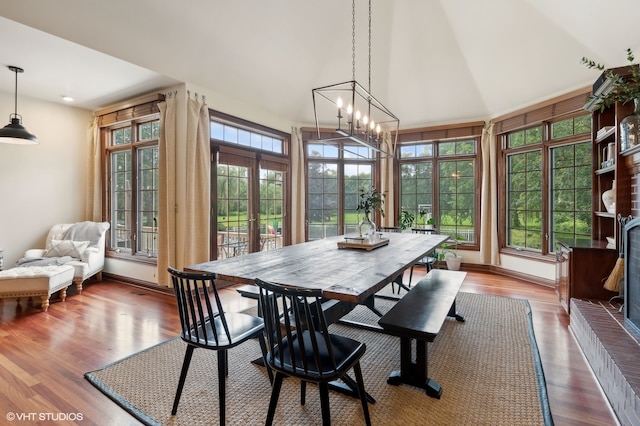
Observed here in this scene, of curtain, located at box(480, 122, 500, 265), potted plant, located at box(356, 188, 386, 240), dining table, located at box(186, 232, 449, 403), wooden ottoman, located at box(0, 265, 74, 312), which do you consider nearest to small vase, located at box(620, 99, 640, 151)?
dining table, located at box(186, 232, 449, 403)

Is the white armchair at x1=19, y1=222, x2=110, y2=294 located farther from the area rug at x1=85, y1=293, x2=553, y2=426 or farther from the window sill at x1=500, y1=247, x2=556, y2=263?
the window sill at x1=500, y1=247, x2=556, y2=263

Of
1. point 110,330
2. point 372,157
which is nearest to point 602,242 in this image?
point 372,157

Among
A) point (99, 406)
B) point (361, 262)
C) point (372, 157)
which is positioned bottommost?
point (99, 406)

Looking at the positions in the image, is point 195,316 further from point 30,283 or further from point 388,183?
point 388,183

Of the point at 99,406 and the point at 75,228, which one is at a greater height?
the point at 75,228

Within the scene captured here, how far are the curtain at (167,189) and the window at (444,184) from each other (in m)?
4.21

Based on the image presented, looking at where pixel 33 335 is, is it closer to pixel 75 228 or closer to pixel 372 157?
pixel 75 228

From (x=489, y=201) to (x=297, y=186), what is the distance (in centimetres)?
339

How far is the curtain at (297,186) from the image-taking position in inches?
232

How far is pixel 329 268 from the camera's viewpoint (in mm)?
2215

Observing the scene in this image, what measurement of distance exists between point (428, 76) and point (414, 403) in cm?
494

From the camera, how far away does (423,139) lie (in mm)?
6113

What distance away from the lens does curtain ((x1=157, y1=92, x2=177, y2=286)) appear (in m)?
4.18

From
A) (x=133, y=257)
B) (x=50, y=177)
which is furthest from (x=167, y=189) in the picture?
(x=50, y=177)
